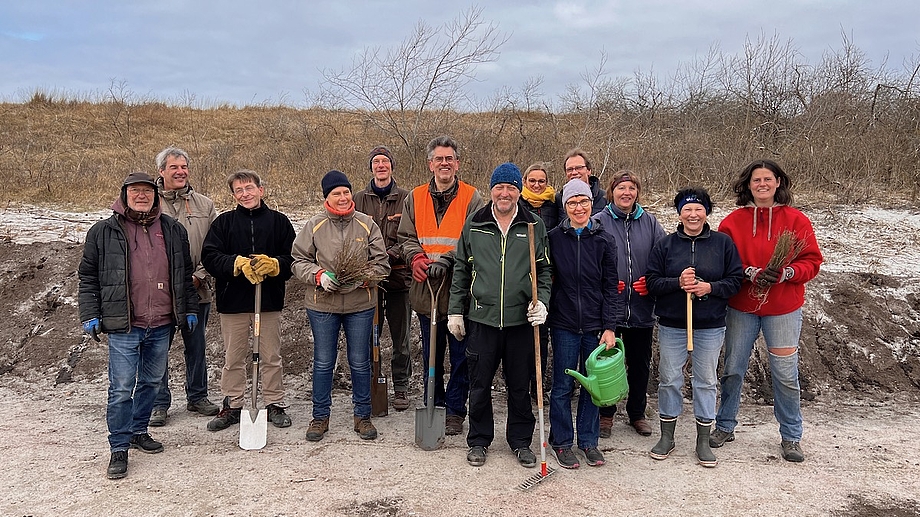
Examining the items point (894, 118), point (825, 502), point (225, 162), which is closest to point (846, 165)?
point (894, 118)

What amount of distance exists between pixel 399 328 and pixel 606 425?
2.03 metres

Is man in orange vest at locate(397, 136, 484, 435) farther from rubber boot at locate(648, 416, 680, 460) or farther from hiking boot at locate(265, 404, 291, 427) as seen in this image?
rubber boot at locate(648, 416, 680, 460)

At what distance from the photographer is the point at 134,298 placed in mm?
4531

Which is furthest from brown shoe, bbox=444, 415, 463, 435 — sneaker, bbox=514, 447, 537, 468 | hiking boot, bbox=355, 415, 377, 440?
sneaker, bbox=514, 447, 537, 468

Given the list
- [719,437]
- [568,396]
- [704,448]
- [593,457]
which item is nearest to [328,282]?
[568,396]

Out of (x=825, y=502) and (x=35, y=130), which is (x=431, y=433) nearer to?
(x=825, y=502)

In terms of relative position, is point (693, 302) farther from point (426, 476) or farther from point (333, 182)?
point (333, 182)

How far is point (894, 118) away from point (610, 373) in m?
11.5

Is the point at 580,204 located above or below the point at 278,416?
above

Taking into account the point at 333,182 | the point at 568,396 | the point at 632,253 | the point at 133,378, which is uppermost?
the point at 333,182

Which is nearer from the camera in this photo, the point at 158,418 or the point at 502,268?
the point at 502,268

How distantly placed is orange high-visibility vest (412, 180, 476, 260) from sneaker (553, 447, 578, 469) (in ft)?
5.81

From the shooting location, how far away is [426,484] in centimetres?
424

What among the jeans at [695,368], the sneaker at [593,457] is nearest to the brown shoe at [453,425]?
the sneaker at [593,457]
